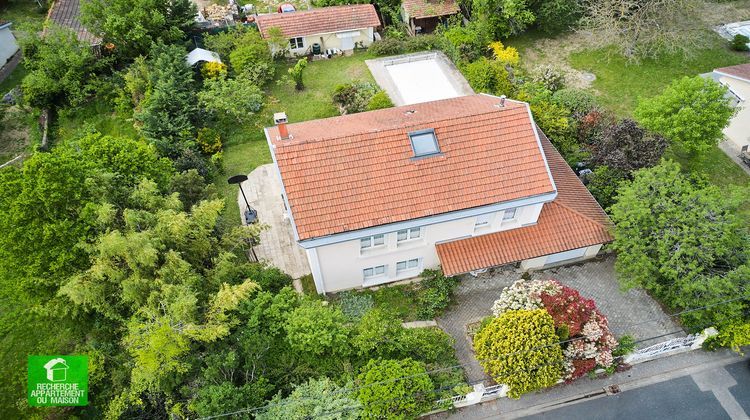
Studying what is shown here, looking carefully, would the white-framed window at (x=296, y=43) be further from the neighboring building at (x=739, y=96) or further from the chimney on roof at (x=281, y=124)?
the neighboring building at (x=739, y=96)

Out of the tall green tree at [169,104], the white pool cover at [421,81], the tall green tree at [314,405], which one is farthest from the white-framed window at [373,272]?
the white pool cover at [421,81]

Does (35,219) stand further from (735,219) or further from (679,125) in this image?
(679,125)

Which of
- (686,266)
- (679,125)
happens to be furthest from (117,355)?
(679,125)

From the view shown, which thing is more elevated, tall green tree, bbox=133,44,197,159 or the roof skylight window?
tall green tree, bbox=133,44,197,159

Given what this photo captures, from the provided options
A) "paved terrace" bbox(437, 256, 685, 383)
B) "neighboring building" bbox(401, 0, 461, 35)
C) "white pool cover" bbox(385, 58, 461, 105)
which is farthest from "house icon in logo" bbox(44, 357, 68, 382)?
"neighboring building" bbox(401, 0, 461, 35)

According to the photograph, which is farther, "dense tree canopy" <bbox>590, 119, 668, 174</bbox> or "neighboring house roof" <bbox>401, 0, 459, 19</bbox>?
"neighboring house roof" <bbox>401, 0, 459, 19</bbox>

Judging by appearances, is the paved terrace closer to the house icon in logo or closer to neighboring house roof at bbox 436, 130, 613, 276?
neighboring house roof at bbox 436, 130, 613, 276
